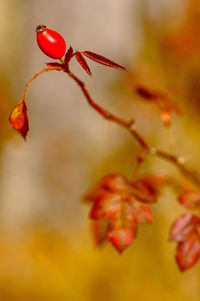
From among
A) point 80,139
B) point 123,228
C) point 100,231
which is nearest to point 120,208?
point 123,228

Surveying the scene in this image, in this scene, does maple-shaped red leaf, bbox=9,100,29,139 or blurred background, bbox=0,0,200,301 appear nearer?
maple-shaped red leaf, bbox=9,100,29,139

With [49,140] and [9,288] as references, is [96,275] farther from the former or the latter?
[49,140]

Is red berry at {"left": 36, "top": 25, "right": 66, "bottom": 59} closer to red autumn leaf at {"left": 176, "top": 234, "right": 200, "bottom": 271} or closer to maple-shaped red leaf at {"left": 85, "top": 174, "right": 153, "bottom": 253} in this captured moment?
maple-shaped red leaf at {"left": 85, "top": 174, "right": 153, "bottom": 253}

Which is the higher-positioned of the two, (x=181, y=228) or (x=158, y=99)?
(x=158, y=99)

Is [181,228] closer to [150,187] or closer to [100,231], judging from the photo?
[150,187]

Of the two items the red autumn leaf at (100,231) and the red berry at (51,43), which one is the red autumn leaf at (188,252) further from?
the red berry at (51,43)

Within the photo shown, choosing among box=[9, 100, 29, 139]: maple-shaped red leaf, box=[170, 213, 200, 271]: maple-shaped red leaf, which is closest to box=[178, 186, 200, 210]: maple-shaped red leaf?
box=[170, 213, 200, 271]: maple-shaped red leaf
